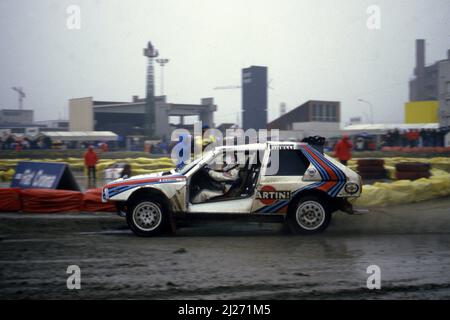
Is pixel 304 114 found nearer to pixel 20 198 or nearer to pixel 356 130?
pixel 356 130

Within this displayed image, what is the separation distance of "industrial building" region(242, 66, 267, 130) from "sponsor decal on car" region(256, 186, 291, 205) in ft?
133

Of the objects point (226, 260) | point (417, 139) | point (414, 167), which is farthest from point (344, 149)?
point (417, 139)

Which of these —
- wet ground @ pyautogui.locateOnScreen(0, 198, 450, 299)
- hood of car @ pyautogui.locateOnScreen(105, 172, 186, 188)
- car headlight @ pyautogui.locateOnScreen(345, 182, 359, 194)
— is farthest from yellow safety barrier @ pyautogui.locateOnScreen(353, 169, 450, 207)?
hood of car @ pyautogui.locateOnScreen(105, 172, 186, 188)

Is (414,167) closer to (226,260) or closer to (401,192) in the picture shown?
(401,192)

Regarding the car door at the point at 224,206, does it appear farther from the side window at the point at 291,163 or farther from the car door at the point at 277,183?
the side window at the point at 291,163

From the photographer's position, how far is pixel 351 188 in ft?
25.0

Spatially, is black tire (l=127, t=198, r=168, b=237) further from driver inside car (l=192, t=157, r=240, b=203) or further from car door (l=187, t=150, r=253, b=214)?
driver inside car (l=192, t=157, r=240, b=203)

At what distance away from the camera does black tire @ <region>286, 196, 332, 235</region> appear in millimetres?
7590

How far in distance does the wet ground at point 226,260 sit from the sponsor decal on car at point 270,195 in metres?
0.60

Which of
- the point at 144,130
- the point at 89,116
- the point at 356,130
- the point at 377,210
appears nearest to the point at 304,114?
the point at 356,130

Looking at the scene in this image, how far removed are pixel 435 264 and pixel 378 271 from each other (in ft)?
2.89

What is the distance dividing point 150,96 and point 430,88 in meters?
54.0

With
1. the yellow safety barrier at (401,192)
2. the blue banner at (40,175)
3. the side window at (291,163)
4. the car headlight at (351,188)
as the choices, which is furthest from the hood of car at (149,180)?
the yellow safety barrier at (401,192)

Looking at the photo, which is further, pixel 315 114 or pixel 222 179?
pixel 315 114
